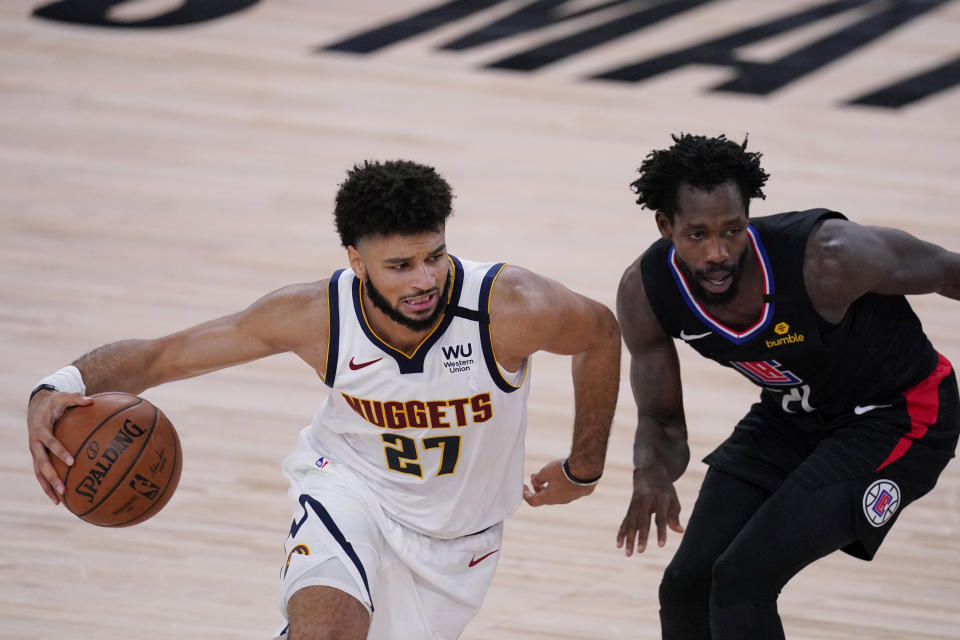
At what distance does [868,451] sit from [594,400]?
28.7 inches

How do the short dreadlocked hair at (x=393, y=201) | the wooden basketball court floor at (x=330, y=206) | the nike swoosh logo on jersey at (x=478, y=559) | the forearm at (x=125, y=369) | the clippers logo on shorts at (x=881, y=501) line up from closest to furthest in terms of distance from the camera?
the short dreadlocked hair at (x=393, y=201) < the clippers logo on shorts at (x=881, y=501) < the forearm at (x=125, y=369) < the nike swoosh logo on jersey at (x=478, y=559) < the wooden basketball court floor at (x=330, y=206)

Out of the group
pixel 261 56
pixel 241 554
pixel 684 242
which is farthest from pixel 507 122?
pixel 684 242

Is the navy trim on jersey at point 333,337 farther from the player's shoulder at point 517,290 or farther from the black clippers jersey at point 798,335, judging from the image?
the black clippers jersey at point 798,335

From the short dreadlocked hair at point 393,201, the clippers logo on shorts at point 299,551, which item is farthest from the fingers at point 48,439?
the short dreadlocked hair at point 393,201

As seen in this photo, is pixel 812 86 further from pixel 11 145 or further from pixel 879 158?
pixel 11 145

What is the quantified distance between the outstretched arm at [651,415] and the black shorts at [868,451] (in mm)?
183

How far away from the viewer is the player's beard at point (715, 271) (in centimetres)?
348

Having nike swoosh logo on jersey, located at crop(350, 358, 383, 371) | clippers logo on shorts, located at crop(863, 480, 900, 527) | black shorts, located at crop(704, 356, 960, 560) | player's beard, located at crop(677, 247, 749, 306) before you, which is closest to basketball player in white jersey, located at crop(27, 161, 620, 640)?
nike swoosh logo on jersey, located at crop(350, 358, 383, 371)

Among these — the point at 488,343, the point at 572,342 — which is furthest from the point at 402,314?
the point at 572,342

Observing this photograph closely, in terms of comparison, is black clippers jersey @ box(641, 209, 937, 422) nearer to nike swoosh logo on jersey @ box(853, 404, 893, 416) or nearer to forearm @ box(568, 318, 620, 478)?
nike swoosh logo on jersey @ box(853, 404, 893, 416)

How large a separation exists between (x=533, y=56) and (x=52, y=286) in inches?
164

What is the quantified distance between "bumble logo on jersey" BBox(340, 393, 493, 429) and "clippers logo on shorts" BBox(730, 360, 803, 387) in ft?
2.25

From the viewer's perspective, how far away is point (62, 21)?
1016 cm

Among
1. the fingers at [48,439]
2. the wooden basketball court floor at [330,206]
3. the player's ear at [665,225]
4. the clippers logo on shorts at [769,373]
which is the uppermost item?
the player's ear at [665,225]
